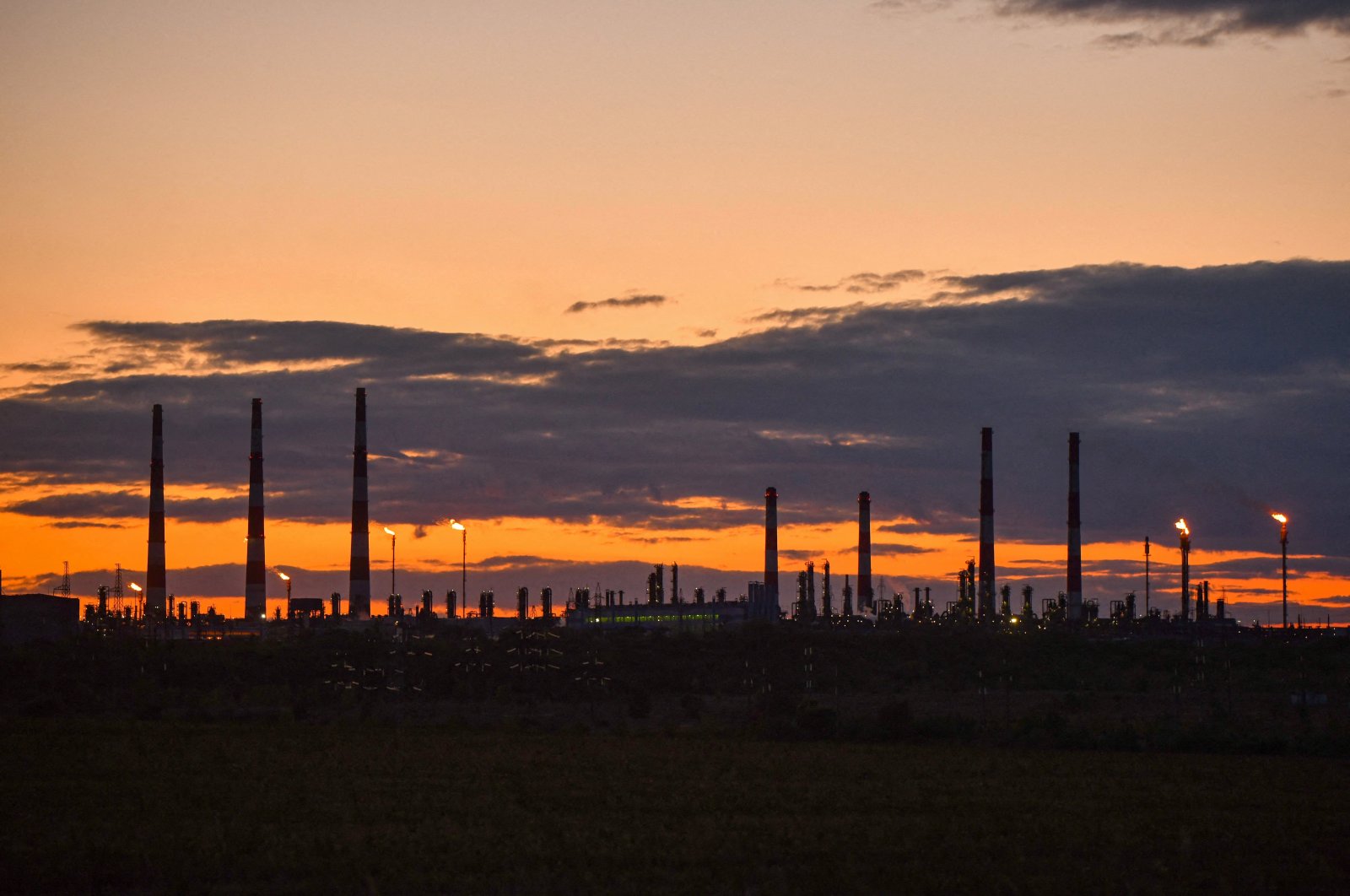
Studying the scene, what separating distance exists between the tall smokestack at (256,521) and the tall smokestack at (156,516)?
7012 mm

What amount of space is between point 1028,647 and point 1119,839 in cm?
7599

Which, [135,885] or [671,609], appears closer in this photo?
[135,885]

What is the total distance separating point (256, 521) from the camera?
96.7 metres

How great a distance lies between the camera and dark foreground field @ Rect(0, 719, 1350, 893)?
23.7 metres

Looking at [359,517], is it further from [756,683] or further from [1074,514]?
[1074,514]

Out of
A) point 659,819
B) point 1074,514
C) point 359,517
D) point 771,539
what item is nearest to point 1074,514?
point 1074,514

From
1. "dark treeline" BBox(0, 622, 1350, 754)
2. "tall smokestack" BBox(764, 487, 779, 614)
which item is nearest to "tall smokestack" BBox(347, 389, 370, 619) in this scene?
"dark treeline" BBox(0, 622, 1350, 754)

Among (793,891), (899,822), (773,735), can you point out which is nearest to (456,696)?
(773,735)

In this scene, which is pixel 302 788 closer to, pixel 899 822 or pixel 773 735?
pixel 899 822

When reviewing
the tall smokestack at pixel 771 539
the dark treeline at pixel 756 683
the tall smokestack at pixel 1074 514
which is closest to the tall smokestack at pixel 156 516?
the dark treeline at pixel 756 683

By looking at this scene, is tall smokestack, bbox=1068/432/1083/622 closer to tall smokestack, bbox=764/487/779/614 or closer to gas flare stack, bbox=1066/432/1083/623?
gas flare stack, bbox=1066/432/1083/623

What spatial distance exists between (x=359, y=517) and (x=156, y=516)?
16053 mm

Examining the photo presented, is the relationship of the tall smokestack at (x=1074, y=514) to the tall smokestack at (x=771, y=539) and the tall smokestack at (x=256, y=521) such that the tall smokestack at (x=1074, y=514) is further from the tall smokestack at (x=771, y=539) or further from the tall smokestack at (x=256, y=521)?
the tall smokestack at (x=256, y=521)

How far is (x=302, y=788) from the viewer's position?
3569 cm
